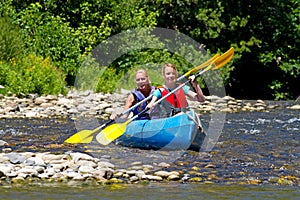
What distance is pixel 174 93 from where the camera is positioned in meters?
9.91

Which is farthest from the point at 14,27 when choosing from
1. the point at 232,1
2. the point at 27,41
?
the point at 232,1

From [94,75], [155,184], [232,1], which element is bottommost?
[155,184]

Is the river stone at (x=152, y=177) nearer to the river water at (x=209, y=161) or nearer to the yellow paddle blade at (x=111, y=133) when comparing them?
the river water at (x=209, y=161)

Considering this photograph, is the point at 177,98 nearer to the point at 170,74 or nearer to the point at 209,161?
the point at 170,74

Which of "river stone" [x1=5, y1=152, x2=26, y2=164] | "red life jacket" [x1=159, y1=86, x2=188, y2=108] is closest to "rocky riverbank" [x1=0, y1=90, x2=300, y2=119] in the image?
"red life jacket" [x1=159, y1=86, x2=188, y2=108]

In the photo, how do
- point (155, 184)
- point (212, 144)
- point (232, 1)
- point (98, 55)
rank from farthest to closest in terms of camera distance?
point (232, 1)
point (98, 55)
point (212, 144)
point (155, 184)

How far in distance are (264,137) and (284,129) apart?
3.87ft

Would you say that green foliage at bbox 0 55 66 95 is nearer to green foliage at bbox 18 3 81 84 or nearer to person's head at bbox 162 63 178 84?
green foliage at bbox 18 3 81 84

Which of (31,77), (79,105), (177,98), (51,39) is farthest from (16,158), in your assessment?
(51,39)

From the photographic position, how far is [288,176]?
7.95 metres

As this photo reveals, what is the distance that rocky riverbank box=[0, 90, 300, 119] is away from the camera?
14055 millimetres

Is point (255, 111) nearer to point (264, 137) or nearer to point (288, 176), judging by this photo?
point (264, 137)

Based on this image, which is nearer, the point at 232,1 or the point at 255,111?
the point at 255,111

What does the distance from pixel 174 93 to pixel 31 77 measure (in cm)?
691
